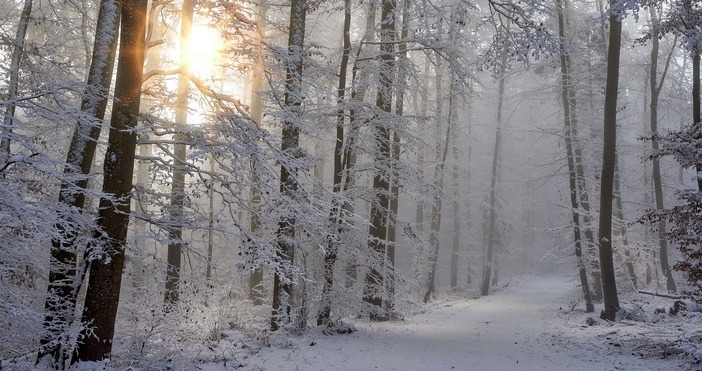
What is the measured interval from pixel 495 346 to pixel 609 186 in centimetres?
625

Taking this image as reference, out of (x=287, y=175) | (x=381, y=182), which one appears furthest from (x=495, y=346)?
(x=287, y=175)

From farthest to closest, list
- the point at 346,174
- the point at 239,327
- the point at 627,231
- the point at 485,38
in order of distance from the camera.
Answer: the point at 485,38 < the point at 627,231 < the point at 346,174 < the point at 239,327

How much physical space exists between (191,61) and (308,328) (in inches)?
262

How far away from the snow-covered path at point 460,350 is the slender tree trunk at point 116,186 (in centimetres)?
233

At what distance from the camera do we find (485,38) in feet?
82.7

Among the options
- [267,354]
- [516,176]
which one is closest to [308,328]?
[267,354]

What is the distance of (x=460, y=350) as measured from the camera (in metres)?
9.75

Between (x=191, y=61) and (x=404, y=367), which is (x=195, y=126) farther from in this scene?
(x=404, y=367)

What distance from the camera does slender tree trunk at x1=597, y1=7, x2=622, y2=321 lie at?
13352 mm

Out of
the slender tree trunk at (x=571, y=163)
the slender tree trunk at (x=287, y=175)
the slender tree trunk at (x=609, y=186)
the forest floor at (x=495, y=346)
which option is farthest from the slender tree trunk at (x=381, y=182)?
the slender tree trunk at (x=571, y=163)

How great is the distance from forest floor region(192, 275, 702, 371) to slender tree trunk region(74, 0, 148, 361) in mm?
1617

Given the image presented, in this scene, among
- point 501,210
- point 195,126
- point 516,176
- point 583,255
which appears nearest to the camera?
point 195,126

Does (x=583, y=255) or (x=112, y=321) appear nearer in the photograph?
(x=112, y=321)

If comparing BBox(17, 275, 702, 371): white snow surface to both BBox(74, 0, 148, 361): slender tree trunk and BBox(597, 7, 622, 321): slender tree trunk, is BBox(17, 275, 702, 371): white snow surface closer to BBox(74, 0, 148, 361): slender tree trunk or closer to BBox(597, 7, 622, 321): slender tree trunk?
BBox(74, 0, 148, 361): slender tree trunk
